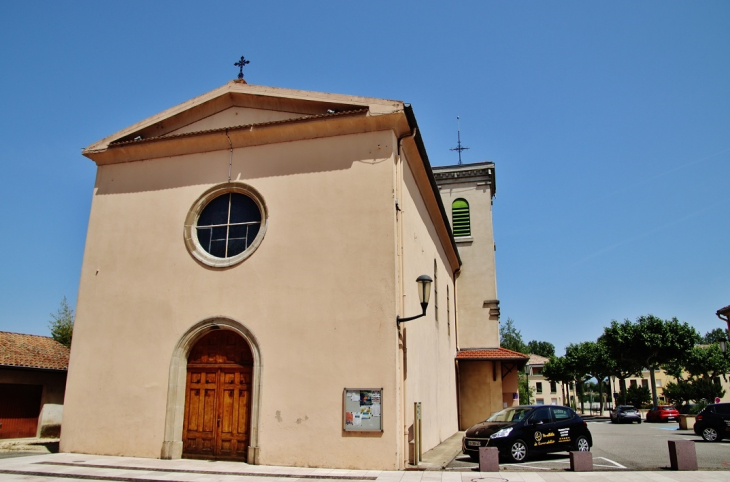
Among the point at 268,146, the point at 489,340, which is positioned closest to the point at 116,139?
the point at 268,146

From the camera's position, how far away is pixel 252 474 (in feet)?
32.3

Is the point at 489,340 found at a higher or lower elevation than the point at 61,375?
higher

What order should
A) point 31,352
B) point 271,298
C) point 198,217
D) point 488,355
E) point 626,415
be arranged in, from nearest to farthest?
point 271,298 → point 198,217 → point 31,352 → point 488,355 → point 626,415

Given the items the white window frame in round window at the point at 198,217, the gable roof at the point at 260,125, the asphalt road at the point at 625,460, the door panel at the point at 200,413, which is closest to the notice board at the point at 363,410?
the asphalt road at the point at 625,460

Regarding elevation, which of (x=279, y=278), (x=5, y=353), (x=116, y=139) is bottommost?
(x=5, y=353)

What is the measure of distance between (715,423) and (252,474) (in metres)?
16.1

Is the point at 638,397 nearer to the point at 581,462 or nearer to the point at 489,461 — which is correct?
the point at 581,462

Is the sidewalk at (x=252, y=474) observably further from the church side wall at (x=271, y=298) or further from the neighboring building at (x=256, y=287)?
the church side wall at (x=271, y=298)

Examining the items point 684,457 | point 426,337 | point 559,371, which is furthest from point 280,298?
point 559,371

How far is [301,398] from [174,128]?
8.22 m

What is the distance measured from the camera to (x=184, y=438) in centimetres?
1199

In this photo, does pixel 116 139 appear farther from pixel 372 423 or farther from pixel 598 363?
pixel 598 363

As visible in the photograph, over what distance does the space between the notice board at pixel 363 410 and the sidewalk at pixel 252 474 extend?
2.72 ft

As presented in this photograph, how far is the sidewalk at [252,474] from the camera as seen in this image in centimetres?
937
